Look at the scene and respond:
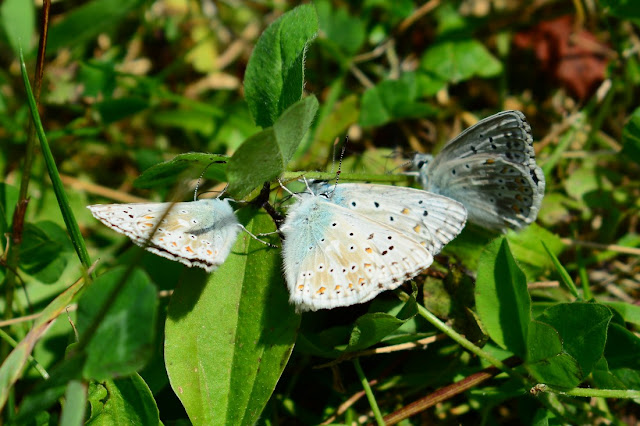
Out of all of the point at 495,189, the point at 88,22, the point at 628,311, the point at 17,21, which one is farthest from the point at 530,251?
the point at 17,21

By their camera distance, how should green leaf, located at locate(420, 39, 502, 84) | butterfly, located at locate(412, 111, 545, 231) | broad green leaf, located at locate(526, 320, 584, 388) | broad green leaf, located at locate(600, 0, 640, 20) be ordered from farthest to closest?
green leaf, located at locate(420, 39, 502, 84) → broad green leaf, located at locate(600, 0, 640, 20) → butterfly, located at locate(412, 111, 545, 231) → broad green leaf, located at locate(526, 320, 584, 388)

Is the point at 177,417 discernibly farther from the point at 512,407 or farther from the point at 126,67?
the point at 126,67

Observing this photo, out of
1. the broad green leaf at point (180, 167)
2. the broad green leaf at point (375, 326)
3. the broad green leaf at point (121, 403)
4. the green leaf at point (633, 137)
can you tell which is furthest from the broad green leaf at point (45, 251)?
the green leaf at point (633, 137)

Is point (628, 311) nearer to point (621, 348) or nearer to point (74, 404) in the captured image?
point (621, 348)

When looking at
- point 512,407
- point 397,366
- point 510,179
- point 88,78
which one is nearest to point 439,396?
point 397,366

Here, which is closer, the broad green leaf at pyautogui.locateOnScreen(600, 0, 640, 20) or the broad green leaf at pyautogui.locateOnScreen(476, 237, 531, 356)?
the broad green leaf at pyautogui.locateOnScreen(476, 237, 531, 356)

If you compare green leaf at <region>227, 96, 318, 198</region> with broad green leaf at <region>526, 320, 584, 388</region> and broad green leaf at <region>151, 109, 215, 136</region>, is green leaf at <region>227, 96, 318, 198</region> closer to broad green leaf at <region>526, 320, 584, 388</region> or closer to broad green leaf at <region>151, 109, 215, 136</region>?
broad green leaf at <region>526, 320, 584, 388</region>

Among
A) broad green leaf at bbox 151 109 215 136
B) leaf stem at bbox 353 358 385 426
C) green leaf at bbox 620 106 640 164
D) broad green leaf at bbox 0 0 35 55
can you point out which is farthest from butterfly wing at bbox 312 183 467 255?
broad green leaf at bbox 0 0 35 55
